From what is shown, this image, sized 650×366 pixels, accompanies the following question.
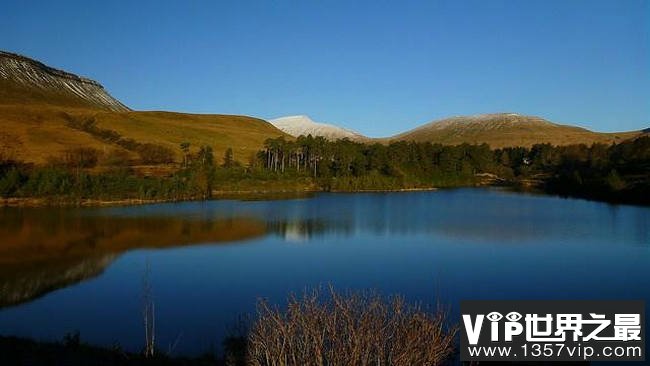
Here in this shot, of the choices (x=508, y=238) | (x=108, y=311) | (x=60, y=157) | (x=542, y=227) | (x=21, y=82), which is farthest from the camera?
(x=21, y=82)

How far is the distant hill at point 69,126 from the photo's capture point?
275ft

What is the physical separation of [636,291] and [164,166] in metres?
68.5

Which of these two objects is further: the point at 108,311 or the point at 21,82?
the point at 21,82

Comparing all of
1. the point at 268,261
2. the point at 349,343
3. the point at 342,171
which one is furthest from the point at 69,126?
the point at 349,343

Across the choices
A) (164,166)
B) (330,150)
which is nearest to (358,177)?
(330,150)

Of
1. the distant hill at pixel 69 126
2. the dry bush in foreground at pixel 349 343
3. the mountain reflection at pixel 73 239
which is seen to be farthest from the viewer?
the distant hill at pixel 69 126

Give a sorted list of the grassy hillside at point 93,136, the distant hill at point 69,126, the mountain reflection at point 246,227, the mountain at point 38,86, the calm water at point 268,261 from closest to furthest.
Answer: the calm water at point 268,261 < the mountain reflection at point 246,227 < the grassy hillside at point 93,136 < the distant hill at point 69,126 < the mountain at point 38,86

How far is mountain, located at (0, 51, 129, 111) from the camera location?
492 ft

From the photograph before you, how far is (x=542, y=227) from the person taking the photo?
36.6 m

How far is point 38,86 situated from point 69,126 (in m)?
82.7

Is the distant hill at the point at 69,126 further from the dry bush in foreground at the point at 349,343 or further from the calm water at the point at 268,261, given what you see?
the dry bush in foreground at the point at 349,343

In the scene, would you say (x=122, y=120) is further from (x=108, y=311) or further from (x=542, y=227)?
(x=108, y=311)

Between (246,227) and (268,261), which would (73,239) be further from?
(268,261)

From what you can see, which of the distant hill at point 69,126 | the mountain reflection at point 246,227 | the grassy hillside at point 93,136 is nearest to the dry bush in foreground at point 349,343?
the mountain reflection at point 246,227
